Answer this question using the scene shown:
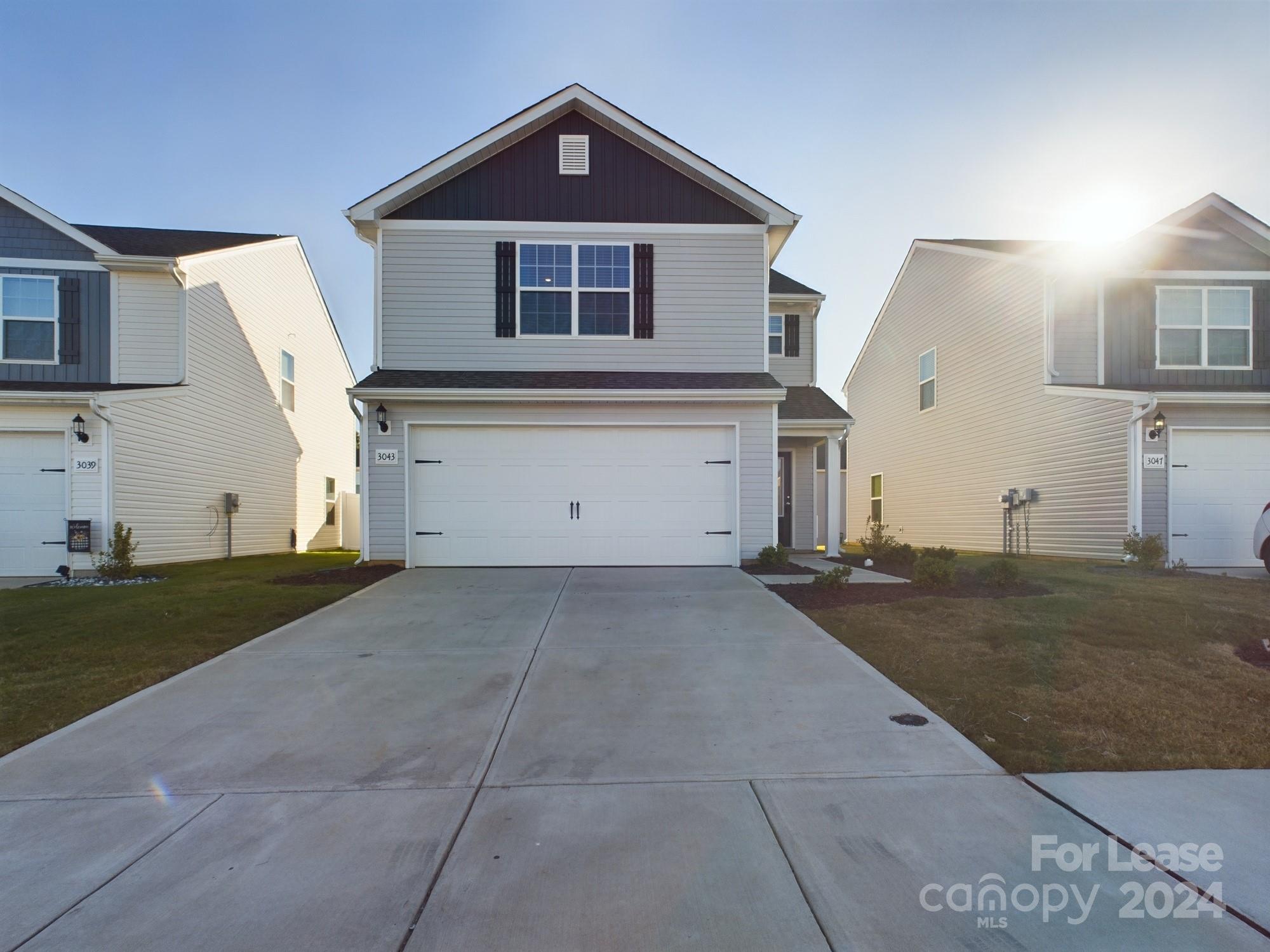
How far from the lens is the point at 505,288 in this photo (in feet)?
33.6

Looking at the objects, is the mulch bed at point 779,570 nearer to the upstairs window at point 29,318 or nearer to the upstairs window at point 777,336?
the upstairs window at point 777,336

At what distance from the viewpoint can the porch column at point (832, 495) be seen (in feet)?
38.2

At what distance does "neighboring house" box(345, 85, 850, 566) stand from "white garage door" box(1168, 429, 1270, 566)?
23.1 feet

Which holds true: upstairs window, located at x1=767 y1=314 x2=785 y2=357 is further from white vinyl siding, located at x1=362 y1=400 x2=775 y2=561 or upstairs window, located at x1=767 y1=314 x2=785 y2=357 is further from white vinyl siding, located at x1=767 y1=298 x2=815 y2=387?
white vinyl siding, located at x1=362 y1=400 x2=775 y2=561

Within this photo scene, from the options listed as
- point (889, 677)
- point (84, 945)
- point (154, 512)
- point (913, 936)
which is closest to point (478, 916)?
point (84, 945)

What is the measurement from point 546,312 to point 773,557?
5351 mm

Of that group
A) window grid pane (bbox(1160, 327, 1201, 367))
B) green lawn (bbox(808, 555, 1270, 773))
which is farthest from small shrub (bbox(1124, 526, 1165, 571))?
window grid pane (bbox(1160, 327, 1201, 367))

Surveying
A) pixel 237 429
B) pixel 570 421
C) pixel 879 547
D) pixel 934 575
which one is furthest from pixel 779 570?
pixel 237 429

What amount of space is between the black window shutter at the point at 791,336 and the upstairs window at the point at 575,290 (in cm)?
491

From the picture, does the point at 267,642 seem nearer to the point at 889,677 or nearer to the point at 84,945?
the point at 84,945

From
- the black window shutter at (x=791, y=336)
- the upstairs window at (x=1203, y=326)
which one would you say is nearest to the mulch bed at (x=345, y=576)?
the black window shutter at (x=791, y=336)

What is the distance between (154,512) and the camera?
11242mm

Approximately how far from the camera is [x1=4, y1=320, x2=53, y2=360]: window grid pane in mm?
10984

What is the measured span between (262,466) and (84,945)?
47.9 feet
